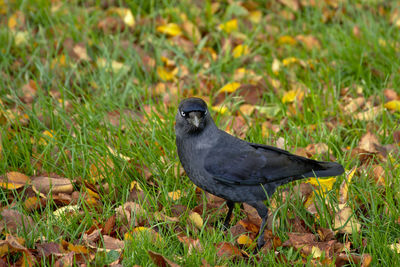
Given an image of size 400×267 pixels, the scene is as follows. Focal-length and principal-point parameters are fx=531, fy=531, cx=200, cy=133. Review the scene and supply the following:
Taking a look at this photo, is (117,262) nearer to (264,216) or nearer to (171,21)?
(264,216)

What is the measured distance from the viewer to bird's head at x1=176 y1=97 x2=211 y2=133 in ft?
10.6

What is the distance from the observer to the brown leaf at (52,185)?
363 cm

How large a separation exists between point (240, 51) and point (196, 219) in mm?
2740

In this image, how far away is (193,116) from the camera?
323 cm

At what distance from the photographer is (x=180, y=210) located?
346cm

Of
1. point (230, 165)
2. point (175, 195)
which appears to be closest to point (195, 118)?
point (230, 165)

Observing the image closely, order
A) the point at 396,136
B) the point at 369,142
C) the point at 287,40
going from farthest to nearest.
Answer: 1. the point at 287,40
2. the point at 396,136
3. the point at 369,142

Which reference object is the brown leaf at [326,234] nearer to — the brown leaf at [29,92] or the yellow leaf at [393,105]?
the yellow leaf at [393,105]

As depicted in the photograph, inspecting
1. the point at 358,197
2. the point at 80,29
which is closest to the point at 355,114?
the point at 358,197

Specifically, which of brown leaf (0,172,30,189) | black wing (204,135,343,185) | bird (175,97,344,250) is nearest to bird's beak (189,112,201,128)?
bird (175,97,344,250)

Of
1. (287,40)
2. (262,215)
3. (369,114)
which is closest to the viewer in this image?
(262,215)

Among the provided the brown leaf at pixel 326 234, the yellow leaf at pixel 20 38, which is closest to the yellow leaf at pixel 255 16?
the yellow leaf at pixel 20 38

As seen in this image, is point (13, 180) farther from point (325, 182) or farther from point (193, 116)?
point (325, 182)

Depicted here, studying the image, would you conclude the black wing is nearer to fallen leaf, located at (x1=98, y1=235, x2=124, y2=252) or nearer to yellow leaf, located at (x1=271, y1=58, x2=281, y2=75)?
fallen leaf, located at (x1=98, y1=235, x2=124, y2=252)
